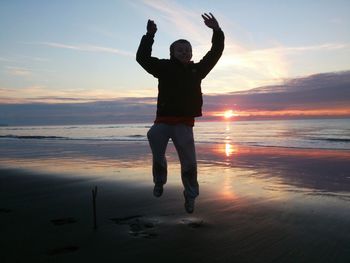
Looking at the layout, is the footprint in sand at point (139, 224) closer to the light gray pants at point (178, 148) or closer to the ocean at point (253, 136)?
the light gray pants at point (178, 148)

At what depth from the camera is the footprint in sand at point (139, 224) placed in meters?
4.78

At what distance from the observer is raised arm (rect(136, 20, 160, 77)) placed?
4602 millimetres

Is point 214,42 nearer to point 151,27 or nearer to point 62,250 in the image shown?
point 151,27

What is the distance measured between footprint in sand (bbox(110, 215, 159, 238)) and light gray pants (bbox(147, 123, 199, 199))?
2.16 feet

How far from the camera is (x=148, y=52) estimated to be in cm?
462

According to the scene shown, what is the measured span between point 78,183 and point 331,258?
6.92 m

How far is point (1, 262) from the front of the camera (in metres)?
3.81

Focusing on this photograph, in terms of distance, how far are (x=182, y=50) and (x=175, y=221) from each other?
2.42 metres

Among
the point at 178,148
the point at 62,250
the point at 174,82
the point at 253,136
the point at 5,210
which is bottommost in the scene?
the point at 253,136

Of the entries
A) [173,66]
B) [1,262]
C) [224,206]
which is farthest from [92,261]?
[224,206]

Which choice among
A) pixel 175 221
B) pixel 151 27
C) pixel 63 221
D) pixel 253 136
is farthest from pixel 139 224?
pixel 253 136

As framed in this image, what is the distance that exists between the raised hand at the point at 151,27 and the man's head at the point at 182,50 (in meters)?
0.31

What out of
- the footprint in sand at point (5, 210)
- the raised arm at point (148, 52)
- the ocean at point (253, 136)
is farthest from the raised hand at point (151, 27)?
the ocean at point (253, 136)

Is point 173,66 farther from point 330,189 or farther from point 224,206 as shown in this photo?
point 330,189
